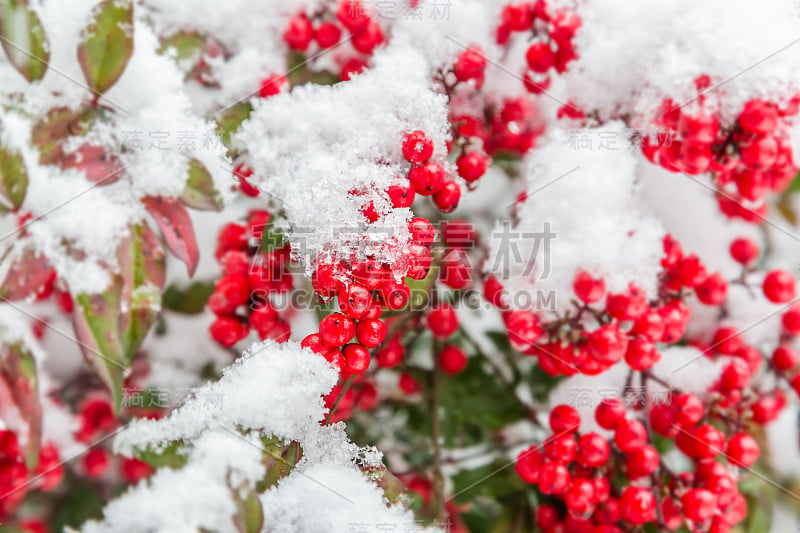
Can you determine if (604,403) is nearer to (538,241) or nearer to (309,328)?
(538,241)

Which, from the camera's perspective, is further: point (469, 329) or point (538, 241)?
point (469, 329)

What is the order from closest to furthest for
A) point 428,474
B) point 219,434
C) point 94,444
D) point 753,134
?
point 219,434
point 753,134
point 428,474
point 94,444

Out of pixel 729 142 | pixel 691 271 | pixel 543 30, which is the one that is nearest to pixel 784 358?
pixel 691 271

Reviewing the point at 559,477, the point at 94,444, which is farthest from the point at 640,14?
the point at 94,444

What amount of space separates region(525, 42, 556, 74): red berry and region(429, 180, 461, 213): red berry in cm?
25

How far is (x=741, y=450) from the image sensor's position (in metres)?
0.74

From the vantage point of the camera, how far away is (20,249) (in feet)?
2.01

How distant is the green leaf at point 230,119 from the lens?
597 millimetres

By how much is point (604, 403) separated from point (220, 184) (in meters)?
0.52

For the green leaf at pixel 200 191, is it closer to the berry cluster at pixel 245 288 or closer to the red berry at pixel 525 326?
the berry cluster at pixel 245 288

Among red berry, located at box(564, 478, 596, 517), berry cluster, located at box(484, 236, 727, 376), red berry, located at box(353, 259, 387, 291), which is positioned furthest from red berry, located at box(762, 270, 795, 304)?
red berry, located at box(353, 259, 387, 291)

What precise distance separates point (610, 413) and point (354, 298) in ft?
1.33

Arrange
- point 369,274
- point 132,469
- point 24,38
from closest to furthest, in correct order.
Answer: point 369,274, point 24,38, point 132,469

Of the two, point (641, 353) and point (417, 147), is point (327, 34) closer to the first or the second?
point (417, 147)
